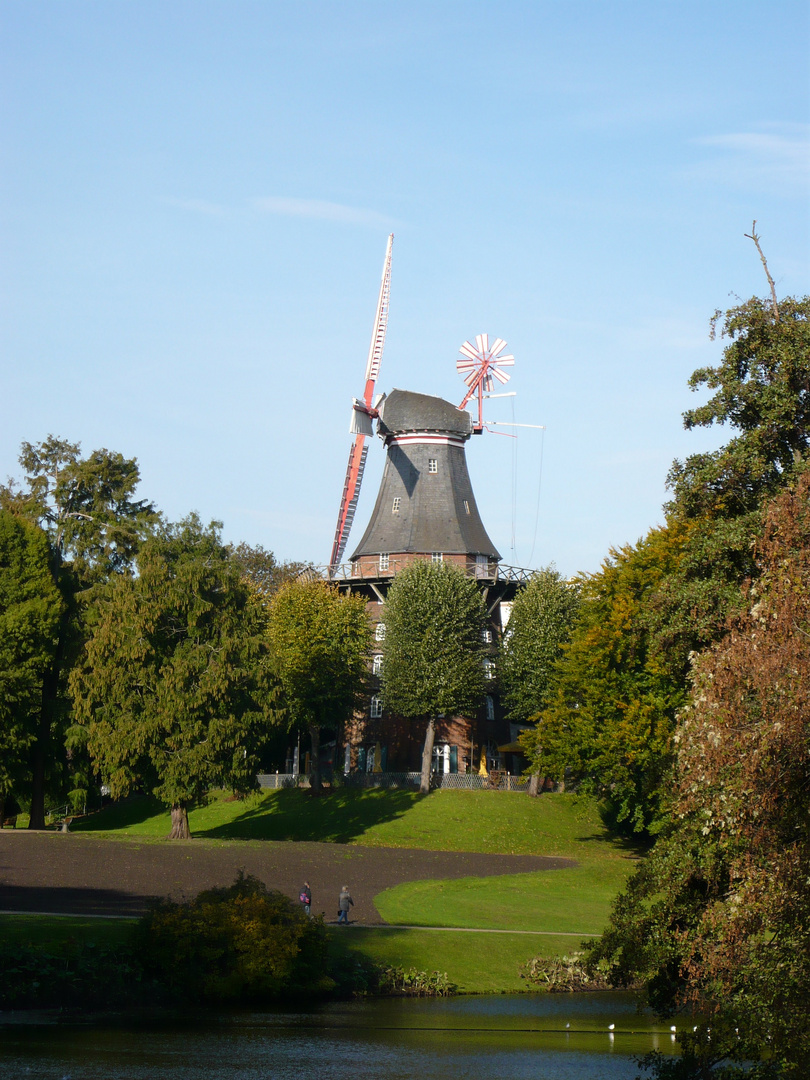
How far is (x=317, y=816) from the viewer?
5856 centimetres

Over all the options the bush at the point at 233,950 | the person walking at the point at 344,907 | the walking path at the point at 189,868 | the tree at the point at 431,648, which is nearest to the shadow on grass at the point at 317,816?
the tree at the point at 431,648

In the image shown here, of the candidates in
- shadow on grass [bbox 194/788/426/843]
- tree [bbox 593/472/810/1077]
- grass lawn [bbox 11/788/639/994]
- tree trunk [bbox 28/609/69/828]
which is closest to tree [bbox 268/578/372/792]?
shadow on grass [bbox 194/788/426/843]

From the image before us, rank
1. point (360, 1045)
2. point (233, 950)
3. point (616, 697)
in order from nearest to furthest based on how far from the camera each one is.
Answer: point (360, 1045) → point (233, 950) → point (616, 697)

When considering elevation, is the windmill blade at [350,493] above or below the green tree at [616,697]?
above

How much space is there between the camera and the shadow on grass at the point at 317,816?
55.8 m

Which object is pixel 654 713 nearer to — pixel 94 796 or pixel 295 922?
pixel 295 922

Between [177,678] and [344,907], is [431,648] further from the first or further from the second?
[344,907]

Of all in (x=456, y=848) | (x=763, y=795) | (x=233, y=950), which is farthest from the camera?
(x=456, y=848)

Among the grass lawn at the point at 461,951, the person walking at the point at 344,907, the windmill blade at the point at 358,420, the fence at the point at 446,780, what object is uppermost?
the windmill blade at the point at 358,420

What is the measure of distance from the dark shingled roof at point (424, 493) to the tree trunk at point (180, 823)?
2522cm

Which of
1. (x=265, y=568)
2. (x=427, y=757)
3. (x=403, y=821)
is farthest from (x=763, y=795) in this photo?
(x=265, y=568)

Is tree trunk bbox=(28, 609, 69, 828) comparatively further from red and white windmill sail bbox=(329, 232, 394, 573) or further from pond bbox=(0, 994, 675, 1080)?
pond bbox=(0, 994, 675, 1080)

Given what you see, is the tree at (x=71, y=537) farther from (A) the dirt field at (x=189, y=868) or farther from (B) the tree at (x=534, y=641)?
(B) the tree at (x=534, y=641)

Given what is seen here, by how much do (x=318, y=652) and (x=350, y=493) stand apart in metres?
13.6
